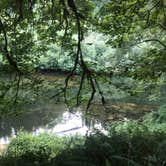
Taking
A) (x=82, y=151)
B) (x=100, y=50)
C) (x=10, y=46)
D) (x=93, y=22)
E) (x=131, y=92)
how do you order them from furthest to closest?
(x=100, y=50)
(x=93, y=22)
(x=10, y=46)
(x=131, y=92)
(x=82, y=151)

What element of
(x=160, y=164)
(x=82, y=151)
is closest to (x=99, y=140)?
(x=82, y=151)

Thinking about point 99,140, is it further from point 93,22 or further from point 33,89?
point 93,22

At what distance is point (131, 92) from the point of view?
224 inches

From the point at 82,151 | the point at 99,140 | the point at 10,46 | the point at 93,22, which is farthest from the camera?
the point at 93,22

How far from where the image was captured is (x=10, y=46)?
6.07 meters

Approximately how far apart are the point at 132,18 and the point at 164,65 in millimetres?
1091

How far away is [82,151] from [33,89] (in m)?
2.11

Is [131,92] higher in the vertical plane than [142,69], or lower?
lower

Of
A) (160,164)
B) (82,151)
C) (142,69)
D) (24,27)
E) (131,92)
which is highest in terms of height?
(24,27)

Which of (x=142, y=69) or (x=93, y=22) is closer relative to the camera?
(x=142, y=69)

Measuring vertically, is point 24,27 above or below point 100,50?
below

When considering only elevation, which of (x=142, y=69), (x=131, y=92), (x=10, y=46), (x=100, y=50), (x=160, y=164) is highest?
(x=100, y=50)

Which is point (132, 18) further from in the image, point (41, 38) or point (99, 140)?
point (99, 140)

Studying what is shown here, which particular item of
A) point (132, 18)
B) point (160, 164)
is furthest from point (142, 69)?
point (160, 164)
